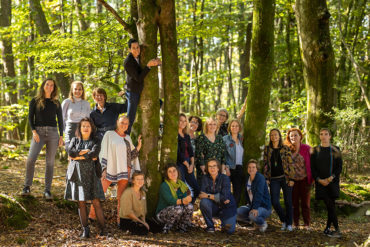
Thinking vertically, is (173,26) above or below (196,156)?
above

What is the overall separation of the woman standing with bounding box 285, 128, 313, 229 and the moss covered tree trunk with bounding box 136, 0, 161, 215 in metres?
2.61

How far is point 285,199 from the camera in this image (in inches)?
241

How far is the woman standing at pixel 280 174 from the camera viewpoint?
609cm

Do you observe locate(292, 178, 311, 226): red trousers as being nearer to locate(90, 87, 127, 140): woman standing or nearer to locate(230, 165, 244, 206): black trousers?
locate(230, 165, 244, 206): black trousers

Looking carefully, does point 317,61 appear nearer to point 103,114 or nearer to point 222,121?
point 222,121

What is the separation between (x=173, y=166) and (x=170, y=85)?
1.41 metres

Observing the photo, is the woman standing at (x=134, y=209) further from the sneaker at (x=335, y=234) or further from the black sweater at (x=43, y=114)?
the sneaker at (x=335, y=234)

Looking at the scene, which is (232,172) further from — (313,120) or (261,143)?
(313,120)

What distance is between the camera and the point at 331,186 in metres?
5.81

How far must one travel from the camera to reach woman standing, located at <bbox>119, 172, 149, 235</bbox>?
16.8 feet

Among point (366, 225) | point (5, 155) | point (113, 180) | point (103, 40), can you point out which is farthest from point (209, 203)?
point (5, 155)

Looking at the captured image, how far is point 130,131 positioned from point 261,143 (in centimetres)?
273

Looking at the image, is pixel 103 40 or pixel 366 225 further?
pixel 103 40

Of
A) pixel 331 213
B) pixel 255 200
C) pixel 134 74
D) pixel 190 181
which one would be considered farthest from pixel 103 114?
pixel 331 213
